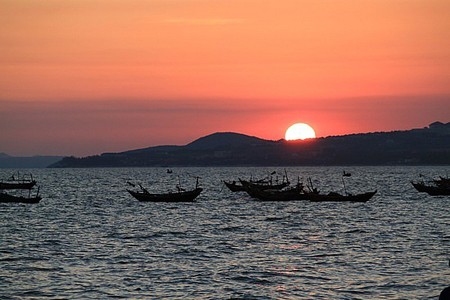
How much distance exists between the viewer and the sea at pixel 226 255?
113 ft

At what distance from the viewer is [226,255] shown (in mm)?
45969

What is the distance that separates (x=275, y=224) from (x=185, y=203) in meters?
34.1

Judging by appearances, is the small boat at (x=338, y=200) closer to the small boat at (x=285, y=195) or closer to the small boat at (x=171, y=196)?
the small boat at (x=285, y=195)

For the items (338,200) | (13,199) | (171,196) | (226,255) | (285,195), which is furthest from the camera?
(285,195)

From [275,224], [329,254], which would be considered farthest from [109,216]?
→ [329,254]

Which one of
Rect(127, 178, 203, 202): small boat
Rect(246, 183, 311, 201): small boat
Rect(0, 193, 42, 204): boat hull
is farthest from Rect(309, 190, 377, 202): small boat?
Rect(0, 193, 42, 204): boat hull

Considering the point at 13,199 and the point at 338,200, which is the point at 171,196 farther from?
the point at 338,200

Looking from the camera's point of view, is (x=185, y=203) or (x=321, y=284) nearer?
(x=321, y=284)

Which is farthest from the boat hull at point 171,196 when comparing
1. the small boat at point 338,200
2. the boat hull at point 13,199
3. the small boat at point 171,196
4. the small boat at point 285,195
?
the small boat at point 338,200

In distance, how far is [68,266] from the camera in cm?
4131

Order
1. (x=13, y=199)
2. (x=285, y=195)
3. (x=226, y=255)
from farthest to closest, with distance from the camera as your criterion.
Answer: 1. (x=285, y=195)
2. (x=13, y=199)
3. (x=226, y=255)

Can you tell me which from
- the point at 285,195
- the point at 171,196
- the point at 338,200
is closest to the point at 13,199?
the point at 171,196

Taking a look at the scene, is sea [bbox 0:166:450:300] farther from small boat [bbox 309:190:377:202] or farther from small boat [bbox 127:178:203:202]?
small boat [bbox 127:178:203:202]

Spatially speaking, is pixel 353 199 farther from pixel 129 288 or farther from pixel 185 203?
pixel 129 288
